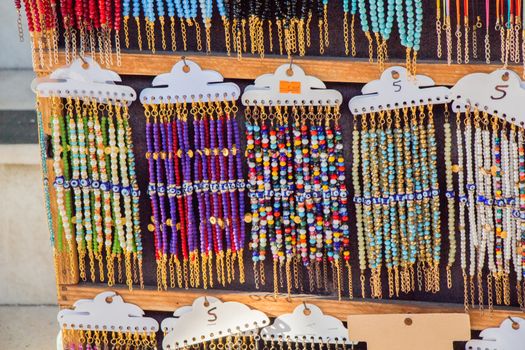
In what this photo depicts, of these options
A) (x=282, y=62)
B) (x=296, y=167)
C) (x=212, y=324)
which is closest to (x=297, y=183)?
(x=296, y=167)

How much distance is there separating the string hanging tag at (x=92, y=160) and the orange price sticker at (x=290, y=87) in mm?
380

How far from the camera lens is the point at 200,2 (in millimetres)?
2160

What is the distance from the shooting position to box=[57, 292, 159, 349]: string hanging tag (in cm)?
236

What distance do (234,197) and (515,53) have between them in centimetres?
77

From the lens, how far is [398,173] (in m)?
2.17

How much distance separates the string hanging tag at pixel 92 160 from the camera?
2225 mm

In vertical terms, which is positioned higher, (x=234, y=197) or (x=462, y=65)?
(x=462, y=65)

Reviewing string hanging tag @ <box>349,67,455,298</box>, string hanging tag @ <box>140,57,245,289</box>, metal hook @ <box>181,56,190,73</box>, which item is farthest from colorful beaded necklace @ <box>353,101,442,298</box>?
metal hook @ <box>181,56,190,73</box>

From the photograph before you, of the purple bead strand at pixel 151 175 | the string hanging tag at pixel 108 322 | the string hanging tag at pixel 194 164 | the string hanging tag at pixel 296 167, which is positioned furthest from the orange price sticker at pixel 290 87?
the string hanging tag at pixel 108 322

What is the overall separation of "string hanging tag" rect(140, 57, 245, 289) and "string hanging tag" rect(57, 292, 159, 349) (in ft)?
0.64

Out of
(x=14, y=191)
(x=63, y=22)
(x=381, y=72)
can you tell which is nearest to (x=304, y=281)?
(x=381, y=72)

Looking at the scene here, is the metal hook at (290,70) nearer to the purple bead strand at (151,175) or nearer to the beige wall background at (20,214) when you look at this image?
the purple bead strand at (151,175)

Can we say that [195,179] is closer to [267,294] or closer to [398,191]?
[267,294]

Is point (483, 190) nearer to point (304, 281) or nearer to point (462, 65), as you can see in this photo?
point (462, 65)
